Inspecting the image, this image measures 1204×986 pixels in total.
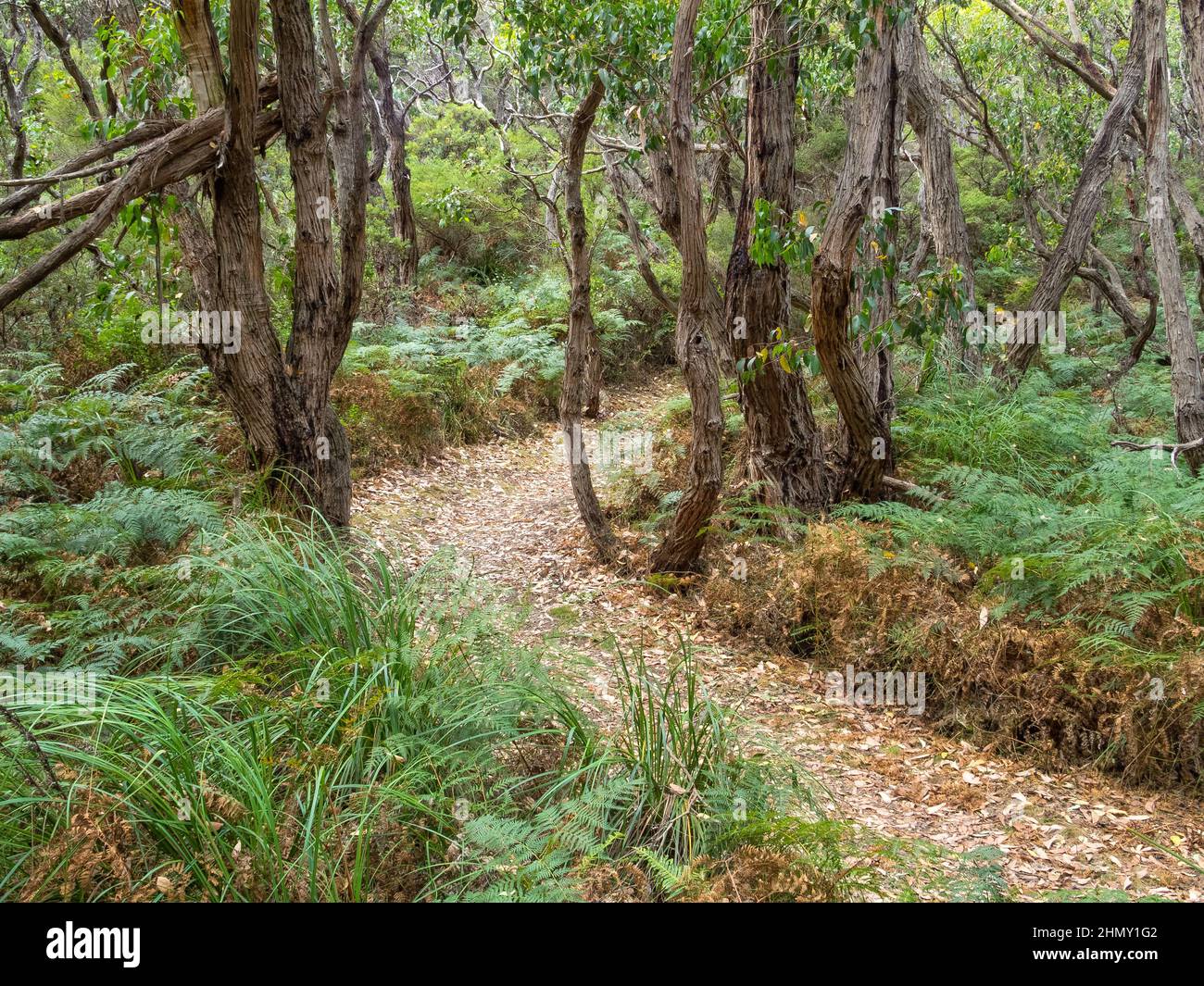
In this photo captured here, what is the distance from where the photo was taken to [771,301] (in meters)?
7.10

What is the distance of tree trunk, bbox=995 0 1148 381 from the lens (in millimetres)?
9008

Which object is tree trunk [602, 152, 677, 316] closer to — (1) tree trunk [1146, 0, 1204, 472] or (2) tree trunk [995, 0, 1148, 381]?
(2) tree trunk [995, 0, 1148, 381]

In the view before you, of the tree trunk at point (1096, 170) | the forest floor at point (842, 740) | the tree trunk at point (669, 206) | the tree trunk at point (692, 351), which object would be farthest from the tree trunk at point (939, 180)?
the forest floor at point (842, 740)

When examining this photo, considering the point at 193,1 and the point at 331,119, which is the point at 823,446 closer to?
the point at 331,119

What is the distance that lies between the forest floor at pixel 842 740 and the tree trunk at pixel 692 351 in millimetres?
538

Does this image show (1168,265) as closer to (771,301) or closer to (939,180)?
(939,180)

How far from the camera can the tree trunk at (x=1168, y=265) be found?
7344 mm

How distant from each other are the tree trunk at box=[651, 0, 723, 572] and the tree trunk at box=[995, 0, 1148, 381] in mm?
4419

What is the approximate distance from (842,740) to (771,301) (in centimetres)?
358

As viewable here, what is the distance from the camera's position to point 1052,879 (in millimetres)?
4023

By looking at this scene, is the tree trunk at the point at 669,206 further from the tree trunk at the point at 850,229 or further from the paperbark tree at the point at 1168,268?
the paperbark tree at the point at 1168,268

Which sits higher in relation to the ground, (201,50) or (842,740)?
(201,50)

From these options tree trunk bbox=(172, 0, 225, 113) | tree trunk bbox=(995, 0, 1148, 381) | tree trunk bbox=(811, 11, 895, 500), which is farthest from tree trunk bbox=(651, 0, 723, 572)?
tree trunk bbox=(995, 0, 1148, 381)

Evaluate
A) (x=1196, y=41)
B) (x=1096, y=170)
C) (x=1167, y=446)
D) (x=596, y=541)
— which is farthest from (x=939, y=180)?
(x=596, y=541)
